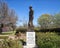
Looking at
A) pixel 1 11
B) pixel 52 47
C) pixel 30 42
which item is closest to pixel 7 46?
pixel 52 47

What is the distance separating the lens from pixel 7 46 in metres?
7.52

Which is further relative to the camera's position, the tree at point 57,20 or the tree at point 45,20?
the tree at point 45,20

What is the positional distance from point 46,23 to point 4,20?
58.2 ft

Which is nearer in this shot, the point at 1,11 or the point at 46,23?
the point at 1,11

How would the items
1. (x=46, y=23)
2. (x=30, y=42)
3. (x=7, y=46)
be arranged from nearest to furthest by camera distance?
1. (x=7, y=46)
2. (x=30, y=42)
3. (x=46, y=23)

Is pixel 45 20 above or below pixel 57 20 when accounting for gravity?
above

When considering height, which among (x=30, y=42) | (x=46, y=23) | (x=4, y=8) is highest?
(x=4, y=8)

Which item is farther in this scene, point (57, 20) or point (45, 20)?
point (45, 20)

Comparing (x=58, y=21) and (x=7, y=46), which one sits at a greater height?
(x=58, y=21)

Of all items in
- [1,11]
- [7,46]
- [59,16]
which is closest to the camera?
[7,46]

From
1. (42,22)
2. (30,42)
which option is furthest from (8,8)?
(30,42)

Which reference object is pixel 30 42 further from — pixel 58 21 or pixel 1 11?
pixel 58 21

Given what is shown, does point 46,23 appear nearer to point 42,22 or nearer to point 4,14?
point 42,22

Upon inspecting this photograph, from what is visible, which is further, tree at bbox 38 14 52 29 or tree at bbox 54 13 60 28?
tree at bbox 38 14 52 29
